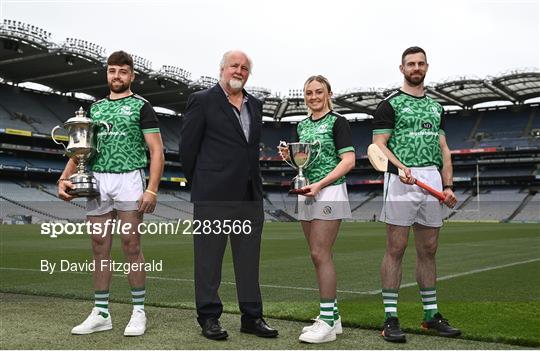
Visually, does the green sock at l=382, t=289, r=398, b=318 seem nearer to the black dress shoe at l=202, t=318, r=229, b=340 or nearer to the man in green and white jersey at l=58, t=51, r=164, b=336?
the black dress shoe at l=202, t=318, r=229, b=340

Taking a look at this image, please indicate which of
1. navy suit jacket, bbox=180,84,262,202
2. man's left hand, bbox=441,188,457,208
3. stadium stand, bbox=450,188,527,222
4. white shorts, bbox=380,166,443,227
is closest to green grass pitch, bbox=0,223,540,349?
white shorts, bbox=380,166,443,227

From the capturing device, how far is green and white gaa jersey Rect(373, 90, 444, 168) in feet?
15.3

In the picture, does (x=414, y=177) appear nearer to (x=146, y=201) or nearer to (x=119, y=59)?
(x=146, y=201)

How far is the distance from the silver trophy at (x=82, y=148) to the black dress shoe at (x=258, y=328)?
169 cm

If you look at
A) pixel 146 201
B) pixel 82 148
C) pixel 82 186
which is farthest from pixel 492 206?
pixel 82 186

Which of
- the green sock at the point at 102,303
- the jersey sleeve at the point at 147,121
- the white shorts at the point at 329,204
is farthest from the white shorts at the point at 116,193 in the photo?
the white shorts at the point at 329,204

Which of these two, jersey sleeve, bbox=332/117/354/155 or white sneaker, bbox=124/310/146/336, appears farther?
jersey sleeve, bbox=332/117/354/155

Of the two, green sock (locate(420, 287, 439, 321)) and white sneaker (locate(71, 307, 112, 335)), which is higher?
green sock (locate(420, 287, 439, 321))

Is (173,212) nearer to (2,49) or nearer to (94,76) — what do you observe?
(94,76)

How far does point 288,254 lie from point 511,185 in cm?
5302

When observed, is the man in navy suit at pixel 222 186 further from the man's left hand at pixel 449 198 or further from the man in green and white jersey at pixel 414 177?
the man's left hand at pixel 449 198

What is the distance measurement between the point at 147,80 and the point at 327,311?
47622 millimetres

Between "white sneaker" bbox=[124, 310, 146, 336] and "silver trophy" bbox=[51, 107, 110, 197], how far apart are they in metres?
1.08

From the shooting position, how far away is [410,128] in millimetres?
4668
